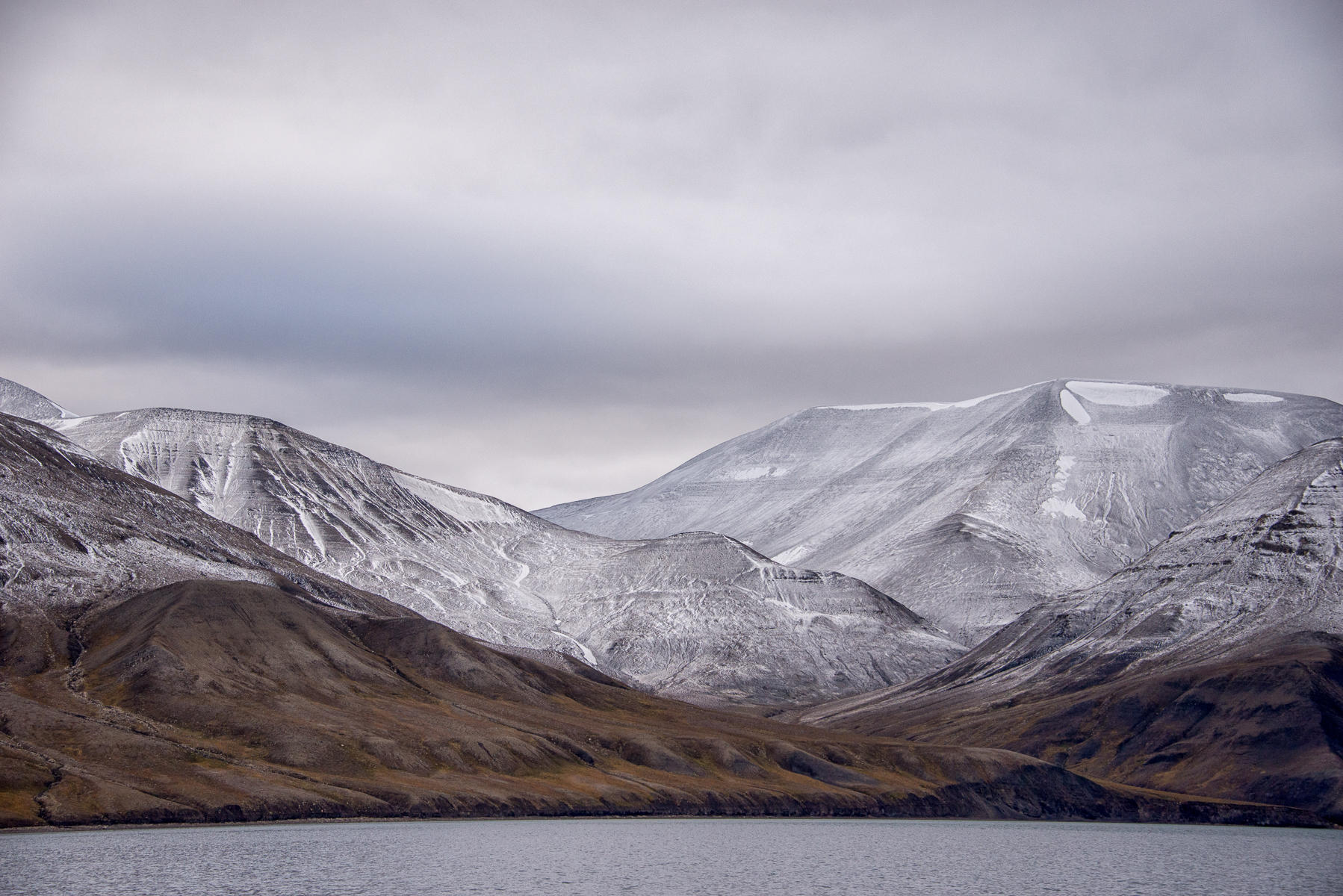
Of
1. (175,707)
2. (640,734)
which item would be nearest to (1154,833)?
(640,734)

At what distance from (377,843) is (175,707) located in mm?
53380

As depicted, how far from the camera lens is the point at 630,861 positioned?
378ft

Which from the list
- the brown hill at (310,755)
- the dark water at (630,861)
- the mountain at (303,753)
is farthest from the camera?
the mountain at (303,753)

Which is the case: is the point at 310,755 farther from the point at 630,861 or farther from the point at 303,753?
the point at 630,861

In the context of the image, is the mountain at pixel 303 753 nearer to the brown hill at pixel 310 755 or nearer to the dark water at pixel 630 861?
the brown hill at pixel 310 755

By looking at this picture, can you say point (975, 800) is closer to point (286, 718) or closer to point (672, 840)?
point (672, 840)

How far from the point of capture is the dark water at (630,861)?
94938mm

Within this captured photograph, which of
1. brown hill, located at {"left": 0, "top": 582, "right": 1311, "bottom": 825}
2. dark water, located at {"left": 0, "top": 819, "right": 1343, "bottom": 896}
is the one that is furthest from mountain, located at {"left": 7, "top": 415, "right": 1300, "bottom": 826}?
dark water, located at {"left": 0, "top": 819, "right": 1343, "bottom": 896}

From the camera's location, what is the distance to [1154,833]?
567ft

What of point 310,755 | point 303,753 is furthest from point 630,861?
point 303,753

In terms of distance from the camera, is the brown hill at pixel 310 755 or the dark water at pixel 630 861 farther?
the brown hill at pixel 310 755

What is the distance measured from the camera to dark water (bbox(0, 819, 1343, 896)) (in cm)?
9494

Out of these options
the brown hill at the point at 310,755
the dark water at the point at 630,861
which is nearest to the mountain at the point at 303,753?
the brown hill at the point at 310,755

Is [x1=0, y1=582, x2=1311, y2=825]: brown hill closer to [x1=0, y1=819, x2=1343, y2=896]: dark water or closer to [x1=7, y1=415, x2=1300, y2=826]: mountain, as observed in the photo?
[x1=7, y1=415, x2=1300, y2=826]: mountain
